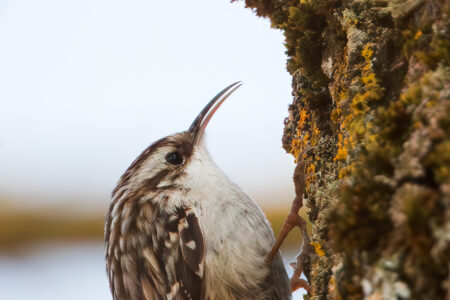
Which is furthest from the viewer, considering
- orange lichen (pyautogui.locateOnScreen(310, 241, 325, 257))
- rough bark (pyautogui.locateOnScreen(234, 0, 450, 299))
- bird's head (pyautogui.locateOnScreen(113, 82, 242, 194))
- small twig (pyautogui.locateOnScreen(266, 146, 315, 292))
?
bird's head (pyautogui.locateOnScreen(113, 82, 242, 194))

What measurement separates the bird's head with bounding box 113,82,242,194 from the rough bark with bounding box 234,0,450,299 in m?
0.59

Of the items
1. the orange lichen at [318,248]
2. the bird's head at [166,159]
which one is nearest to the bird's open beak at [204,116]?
the bird's head at [166,159]

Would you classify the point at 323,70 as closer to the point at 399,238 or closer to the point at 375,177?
the point at 375,177

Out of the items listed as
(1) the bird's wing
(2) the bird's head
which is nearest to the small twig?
(1) the bird's wing

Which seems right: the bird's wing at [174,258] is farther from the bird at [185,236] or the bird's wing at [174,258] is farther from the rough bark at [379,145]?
the rough bark at [379,145]

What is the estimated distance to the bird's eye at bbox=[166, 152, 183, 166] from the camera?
218cm

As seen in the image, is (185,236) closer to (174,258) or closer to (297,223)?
(174,258)

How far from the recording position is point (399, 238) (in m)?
0.80

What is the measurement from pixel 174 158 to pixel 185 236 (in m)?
0.40

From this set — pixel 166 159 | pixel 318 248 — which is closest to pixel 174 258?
pixel 166 159

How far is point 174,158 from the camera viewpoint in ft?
7.20

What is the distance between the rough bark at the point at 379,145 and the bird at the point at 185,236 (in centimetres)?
32

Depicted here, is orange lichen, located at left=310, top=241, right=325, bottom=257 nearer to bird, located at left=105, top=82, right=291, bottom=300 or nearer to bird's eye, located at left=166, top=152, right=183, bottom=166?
bird, located at left=105, top=82, right=291, bottom=300

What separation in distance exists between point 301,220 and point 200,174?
1.44ft
